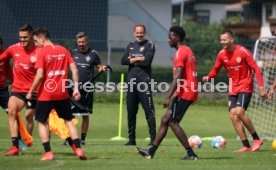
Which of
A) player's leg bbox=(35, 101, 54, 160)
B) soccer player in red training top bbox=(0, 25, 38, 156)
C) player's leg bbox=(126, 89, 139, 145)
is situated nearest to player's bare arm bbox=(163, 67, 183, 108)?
player's leg bbox=(35, 101, 54, 160)

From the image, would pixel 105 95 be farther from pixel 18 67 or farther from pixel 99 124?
pixel 18 67

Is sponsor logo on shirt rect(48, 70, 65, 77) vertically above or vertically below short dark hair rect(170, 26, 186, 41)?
below

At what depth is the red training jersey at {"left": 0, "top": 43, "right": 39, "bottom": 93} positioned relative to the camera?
12.6 meters

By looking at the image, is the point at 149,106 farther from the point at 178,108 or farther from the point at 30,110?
the point at 178,108

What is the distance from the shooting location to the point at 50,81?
11281 millimetres

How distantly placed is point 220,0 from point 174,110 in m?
38.8

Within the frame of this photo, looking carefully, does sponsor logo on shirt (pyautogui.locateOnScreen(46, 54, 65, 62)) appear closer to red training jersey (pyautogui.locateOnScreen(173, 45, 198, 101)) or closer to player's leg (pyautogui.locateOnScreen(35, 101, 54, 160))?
player's leg (pyautogui.locateOnScreen(35, 101, 54, 160))

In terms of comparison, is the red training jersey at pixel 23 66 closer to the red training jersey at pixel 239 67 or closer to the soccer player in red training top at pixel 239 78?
the soccer player in red training top at pixel 239 78

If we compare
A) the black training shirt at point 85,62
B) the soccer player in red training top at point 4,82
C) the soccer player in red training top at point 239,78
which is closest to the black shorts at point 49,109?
the soccer player in red training top at point 4,82

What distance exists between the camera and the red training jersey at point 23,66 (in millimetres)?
12648

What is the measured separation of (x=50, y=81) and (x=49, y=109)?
440 millimetres

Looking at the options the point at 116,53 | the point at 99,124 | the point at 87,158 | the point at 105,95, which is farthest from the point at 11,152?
the point at 116,53

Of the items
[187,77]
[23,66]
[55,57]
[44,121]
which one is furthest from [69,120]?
[187,77]

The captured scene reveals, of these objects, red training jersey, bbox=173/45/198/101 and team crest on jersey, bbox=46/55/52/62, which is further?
red training jersey, bbox=173/45/198/101
